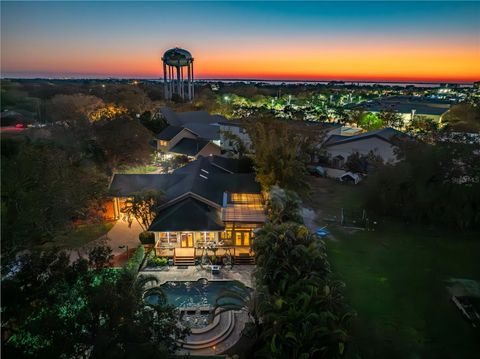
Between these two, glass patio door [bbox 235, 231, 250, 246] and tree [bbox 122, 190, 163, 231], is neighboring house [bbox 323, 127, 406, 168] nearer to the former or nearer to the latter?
glass patio door [bbox 235, 231, 250, 246]

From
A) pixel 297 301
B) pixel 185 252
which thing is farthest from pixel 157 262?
pixel 297 301

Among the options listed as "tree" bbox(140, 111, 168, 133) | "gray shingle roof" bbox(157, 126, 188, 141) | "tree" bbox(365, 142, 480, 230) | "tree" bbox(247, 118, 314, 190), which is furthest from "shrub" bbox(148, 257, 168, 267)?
"tree" bbox(140, 111, 168, 133)

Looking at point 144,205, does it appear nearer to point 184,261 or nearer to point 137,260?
point 137,260

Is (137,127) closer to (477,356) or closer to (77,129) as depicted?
(77,129)

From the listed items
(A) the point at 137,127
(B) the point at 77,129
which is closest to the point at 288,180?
(A) the point at 137,127

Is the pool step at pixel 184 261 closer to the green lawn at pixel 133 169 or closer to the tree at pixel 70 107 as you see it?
the green lawn at pixel 133 169

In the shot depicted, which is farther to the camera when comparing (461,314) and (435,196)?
(435,196)

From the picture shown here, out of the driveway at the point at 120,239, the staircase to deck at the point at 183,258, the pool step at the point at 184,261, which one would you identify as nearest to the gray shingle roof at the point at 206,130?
the driveway at the point at 120,239
